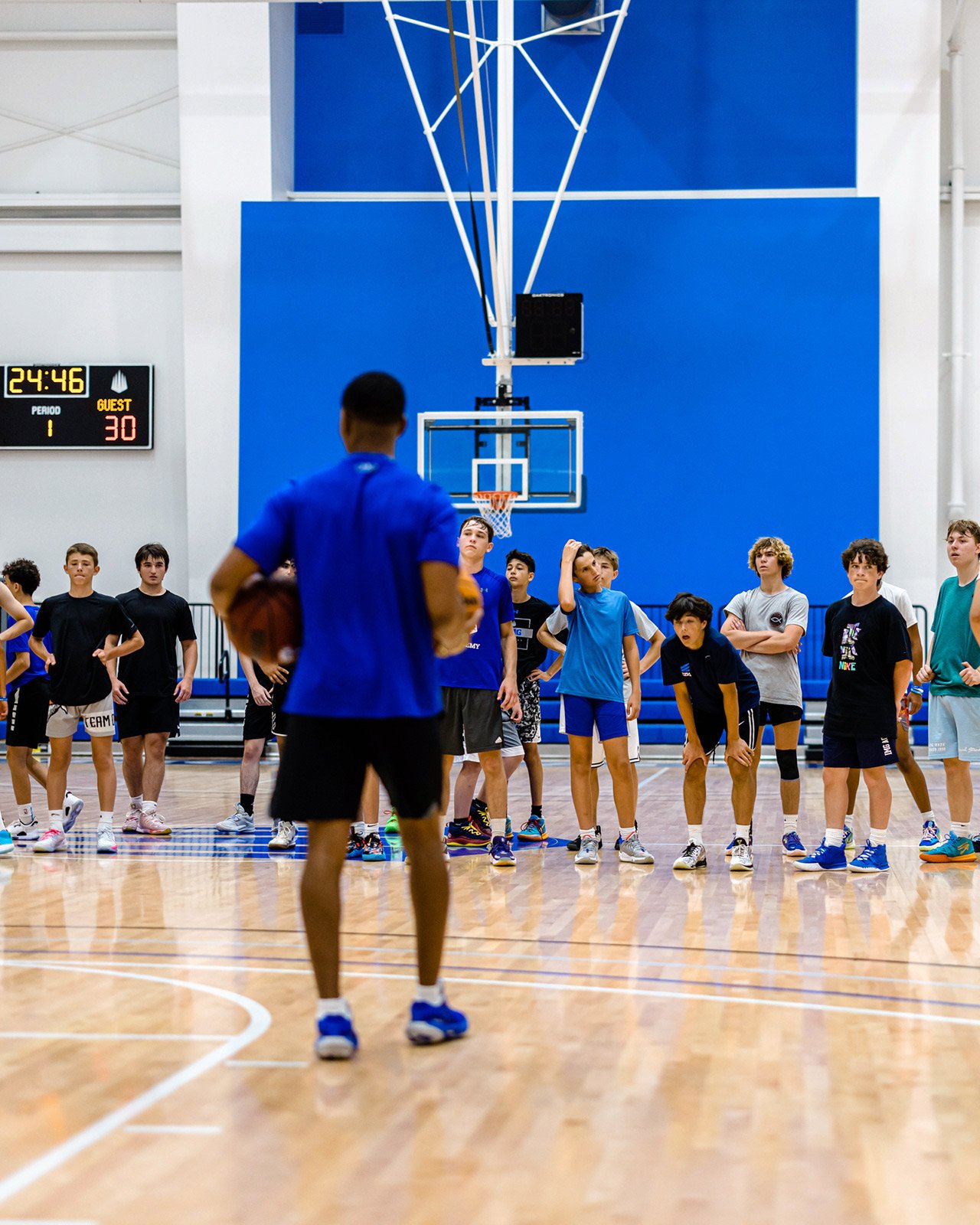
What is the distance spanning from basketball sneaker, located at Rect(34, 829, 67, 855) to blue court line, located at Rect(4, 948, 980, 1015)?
2496 mm

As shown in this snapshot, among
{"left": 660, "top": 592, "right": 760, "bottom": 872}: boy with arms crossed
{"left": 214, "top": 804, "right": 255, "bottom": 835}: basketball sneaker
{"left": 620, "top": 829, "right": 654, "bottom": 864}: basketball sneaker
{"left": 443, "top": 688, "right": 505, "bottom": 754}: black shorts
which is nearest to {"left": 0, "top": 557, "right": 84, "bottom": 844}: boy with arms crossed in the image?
{"left": 214, "top": 804, "right": 255, "bottom": 835}: basketball sneaker

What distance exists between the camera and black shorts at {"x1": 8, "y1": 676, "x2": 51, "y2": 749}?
7.65 m

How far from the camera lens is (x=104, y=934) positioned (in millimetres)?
4773

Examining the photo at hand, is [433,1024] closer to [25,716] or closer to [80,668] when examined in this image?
[80,668]

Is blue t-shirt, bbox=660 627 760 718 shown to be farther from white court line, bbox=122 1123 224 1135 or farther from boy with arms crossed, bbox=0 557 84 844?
white court line, bbox=122 1123 224 1135

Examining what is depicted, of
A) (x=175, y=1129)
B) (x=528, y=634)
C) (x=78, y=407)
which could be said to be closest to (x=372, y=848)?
(x=528, y=634)

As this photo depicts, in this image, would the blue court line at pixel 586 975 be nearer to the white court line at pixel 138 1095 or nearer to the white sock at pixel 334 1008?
the white court line at pixel 138 1095

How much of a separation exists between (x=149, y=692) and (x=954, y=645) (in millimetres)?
4357

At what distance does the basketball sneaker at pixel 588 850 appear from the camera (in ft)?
21.6

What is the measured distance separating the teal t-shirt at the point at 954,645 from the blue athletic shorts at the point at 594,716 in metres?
1.53

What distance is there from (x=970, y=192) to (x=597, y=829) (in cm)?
1181

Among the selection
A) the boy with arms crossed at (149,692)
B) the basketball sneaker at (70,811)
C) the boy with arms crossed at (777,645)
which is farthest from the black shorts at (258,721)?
the boy with arms crossed at (777,645)

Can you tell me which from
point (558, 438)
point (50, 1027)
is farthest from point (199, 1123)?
point (558, 438)

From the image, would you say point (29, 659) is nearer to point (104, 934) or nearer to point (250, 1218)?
point (104, 934)
